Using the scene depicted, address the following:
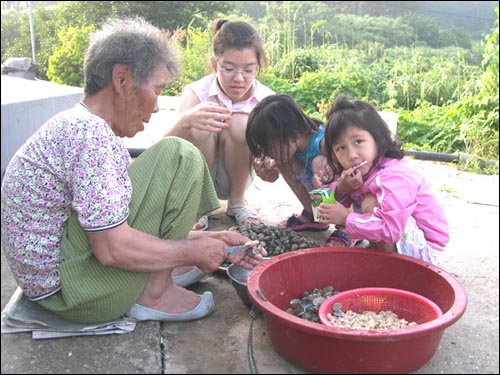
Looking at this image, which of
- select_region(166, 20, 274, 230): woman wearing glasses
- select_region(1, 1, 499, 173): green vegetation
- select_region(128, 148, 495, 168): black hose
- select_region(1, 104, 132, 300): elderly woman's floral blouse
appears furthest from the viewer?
select_region(128, 148, 495, 168): black hose

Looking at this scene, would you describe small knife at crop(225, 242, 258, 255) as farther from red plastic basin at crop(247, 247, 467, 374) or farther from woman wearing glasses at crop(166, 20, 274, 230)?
woman wearing glasses at crop(166, 20, 274, 230)

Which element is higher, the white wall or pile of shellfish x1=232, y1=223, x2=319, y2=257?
the white wall

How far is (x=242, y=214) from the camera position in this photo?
2.88 meters

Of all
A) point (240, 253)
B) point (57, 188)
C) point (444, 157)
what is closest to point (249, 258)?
point (240, 253)

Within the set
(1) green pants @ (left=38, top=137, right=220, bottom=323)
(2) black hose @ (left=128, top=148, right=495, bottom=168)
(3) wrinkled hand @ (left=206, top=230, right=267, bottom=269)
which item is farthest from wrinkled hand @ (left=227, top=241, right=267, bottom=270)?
(2) black hose @ (left=128, top=148, right=495, bottom=168)

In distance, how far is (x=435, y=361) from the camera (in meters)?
1.75

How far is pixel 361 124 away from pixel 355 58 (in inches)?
196

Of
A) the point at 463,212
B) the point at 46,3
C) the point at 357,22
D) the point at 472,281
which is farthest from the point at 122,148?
the point at 357,22

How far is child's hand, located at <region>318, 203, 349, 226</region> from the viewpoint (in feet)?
7.12

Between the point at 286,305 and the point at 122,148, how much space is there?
2.75 ft

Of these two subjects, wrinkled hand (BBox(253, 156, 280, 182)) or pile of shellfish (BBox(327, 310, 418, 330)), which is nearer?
pile of shellfish (BBox(327, 310, 418, 330))

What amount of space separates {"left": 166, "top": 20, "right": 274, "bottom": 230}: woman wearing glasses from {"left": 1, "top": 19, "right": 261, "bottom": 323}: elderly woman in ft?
2.58

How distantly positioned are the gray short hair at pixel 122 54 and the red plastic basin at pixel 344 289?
72 cm

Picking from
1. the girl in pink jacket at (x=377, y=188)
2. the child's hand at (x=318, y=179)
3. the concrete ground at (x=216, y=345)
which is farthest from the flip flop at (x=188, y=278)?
the child's hand at (x=318, y=179)
